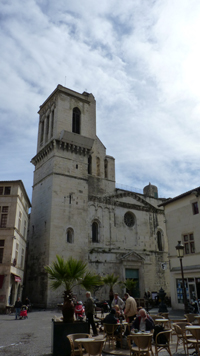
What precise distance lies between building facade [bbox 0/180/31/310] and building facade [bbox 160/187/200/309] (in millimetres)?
12913

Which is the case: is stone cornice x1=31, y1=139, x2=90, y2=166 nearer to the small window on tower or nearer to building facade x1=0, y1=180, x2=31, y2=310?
building facade x1=0, y1=180, x2=31, y2=310

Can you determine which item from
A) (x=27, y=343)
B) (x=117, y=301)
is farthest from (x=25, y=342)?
(x=117, y=301)

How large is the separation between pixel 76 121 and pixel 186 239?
19.5m

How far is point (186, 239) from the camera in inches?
872

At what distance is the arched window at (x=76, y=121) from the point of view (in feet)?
111

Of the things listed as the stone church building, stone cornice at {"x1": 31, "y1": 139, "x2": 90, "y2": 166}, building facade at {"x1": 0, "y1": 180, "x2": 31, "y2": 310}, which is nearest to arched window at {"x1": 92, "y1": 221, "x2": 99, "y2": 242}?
the stone church building

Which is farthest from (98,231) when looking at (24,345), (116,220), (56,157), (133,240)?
(24,345)

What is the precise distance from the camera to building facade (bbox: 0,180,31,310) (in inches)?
848

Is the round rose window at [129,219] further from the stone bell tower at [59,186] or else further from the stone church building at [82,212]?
the stone bell tower at [59,186]

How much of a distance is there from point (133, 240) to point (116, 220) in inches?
132

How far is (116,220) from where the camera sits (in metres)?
33.1

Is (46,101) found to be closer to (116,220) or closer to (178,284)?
(116,220)

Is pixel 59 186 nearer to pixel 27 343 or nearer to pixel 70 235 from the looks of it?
pixel 70 235

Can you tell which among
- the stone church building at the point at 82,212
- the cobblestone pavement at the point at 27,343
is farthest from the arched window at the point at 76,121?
the cobblestone pavement at the point at 27,343
